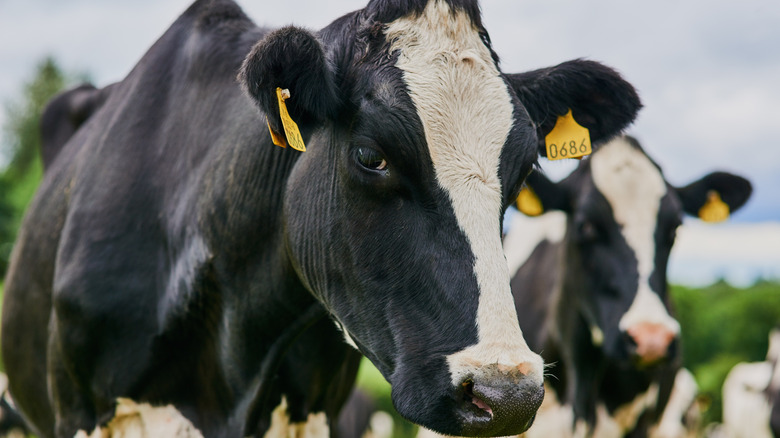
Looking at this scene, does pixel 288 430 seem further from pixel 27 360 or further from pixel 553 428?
pixel 553 428

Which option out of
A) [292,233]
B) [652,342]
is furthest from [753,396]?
[292,233]

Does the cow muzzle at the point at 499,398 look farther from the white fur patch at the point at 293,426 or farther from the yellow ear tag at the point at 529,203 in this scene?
the yellow ear tag at the point at 529,203

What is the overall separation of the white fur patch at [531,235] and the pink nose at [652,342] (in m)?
2.17

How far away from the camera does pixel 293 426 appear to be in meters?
3.71

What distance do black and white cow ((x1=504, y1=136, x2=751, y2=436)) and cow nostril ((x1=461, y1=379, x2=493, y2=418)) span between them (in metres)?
3.11

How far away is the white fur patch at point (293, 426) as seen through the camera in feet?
12.0

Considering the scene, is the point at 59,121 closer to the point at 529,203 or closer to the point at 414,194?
the point at 529,203

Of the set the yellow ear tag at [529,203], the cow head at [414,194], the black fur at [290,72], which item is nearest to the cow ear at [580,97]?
the cow head at [414,194]

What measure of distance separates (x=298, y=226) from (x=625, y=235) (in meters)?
3.49

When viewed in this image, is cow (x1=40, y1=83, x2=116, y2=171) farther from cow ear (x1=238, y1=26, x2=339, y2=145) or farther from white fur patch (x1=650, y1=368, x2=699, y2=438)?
white fur patch (x1=650, y1=368, x2=699, y2=438)

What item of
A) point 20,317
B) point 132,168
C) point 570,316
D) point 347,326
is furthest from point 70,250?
point 570,316

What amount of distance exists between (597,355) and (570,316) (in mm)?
342

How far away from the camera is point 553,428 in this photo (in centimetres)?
651

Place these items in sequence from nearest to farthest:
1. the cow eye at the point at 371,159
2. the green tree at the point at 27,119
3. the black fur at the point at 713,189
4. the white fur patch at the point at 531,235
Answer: the cow eye at the point at 371,159
the black fur at the point at 713,189
the white fur patch at the point at 531,235
the green tree at the point at 27,119
